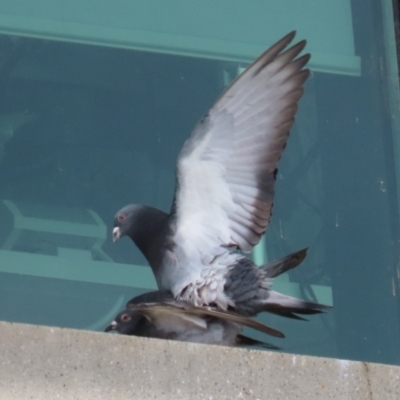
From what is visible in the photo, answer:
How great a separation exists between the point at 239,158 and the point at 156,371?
3.55ft

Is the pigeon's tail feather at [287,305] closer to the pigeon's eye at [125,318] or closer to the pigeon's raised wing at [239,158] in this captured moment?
the pigeon's raised wing at [239,158]

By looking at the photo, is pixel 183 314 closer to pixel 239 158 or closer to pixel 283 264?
pixel 283 264

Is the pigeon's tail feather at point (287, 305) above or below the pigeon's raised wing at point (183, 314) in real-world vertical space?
below

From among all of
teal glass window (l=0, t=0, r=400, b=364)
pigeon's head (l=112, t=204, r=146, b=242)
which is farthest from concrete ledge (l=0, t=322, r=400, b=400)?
teal glass window (l=0, t=0, r=400, b=364)

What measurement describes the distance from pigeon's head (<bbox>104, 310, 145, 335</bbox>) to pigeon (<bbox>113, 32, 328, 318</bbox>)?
136mm

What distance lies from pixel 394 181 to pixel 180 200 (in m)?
1.35

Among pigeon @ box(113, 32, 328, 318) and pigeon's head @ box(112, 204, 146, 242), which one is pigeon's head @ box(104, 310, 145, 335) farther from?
pigeon's head @ box(112, 204, 146, 242)

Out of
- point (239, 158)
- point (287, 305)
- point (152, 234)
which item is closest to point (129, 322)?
point (152, 234)

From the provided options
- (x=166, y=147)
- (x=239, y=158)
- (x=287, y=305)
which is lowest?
(x=287, y=305)

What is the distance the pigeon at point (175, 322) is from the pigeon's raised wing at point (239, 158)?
28cm

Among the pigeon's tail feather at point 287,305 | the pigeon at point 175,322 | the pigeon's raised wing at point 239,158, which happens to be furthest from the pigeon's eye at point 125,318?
the pigeon's tail feather at point 287,305

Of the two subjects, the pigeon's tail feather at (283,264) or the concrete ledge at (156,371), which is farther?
the pigeon's tail feather at (283,264)

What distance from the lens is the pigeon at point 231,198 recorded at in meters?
4.04

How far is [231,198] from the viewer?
4.29 metres
